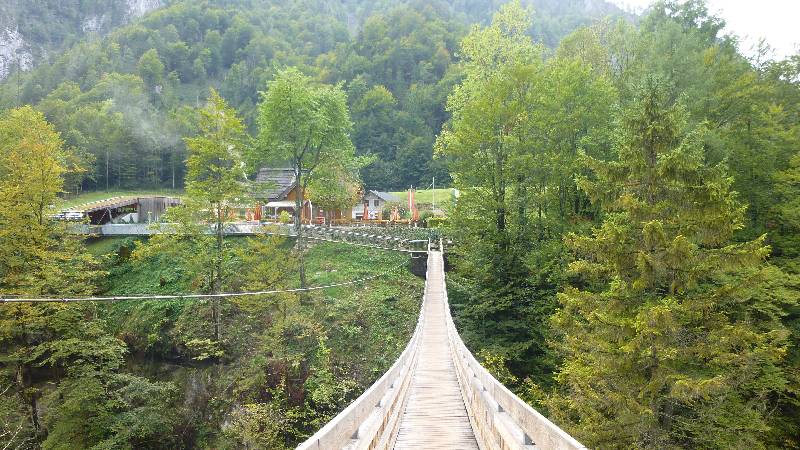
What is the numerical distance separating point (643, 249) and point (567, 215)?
10.8 m

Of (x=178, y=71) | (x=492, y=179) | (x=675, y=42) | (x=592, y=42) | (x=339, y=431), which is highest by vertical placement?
(x=178, y=71)

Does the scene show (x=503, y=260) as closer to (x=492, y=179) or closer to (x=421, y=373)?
(x=492, y=179)

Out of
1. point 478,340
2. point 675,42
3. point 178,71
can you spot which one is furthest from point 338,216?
point 178,71

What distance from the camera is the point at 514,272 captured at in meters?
18.9

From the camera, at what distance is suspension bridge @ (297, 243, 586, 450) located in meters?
3.84

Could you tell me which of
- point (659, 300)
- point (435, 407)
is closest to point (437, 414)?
point (435, 407)

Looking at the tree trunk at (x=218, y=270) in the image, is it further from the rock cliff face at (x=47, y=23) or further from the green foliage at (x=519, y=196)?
the rock cliff face at (x=47, y=23)

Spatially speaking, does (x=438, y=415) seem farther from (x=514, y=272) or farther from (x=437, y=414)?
(x=514, y=272)

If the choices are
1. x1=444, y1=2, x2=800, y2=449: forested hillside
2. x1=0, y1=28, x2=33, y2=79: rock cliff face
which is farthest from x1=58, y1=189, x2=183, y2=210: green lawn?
x1=0, y1=28, x2=33, y2=79: rock cliff face

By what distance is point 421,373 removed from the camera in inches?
410

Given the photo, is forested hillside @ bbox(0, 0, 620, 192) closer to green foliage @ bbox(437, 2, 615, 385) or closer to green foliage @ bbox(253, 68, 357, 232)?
green foliage @ bbox(253, 68, 357, 232)

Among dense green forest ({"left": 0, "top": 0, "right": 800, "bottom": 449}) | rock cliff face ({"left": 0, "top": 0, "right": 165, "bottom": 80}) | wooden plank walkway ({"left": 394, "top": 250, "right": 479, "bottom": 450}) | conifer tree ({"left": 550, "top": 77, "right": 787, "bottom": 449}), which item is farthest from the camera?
rock cliff face ({"left": 0, "top": 0, "right": 165, "bottom": 80})

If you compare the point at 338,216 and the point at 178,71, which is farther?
the point at 178,71

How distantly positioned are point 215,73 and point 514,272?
93.3 metres
